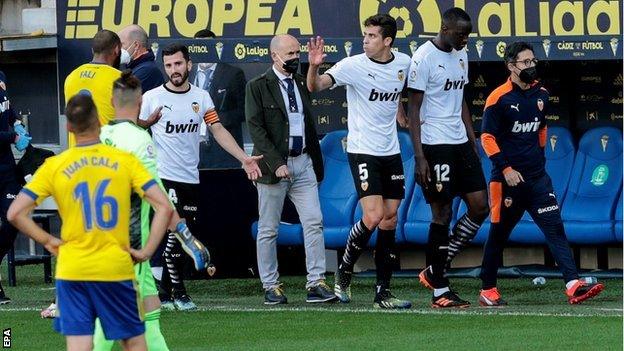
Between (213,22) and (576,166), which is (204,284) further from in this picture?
(576,166)

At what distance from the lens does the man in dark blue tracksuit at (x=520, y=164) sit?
38.8ft

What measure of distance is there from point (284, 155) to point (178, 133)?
31.6 inches

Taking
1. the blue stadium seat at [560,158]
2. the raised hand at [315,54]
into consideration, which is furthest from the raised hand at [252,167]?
the blue stadium seat at [560,158]

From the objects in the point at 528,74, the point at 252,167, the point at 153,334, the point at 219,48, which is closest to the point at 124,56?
the point at 252,167

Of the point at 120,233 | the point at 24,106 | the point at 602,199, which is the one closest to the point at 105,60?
the point at 120,233

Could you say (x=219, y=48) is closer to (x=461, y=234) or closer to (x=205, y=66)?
(x=205, y=66)

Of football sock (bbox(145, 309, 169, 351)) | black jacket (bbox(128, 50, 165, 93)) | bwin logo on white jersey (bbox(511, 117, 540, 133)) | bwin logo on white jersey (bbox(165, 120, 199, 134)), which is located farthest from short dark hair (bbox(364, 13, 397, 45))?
football sock (bbox(145, 309, 169, 351))

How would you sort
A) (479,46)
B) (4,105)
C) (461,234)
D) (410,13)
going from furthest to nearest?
(410,13) < (479,46) < (4,105) < (461,234)

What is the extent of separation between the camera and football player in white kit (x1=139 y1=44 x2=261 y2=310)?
12.1m

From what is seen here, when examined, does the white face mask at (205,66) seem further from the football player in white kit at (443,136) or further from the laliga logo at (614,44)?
the laliga logo at (614,44)

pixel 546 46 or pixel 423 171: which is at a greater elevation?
pixel 546 46

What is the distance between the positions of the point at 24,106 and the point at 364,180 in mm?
6699

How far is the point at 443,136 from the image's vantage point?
39.1ft

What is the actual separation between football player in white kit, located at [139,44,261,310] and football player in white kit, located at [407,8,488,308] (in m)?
1.45
